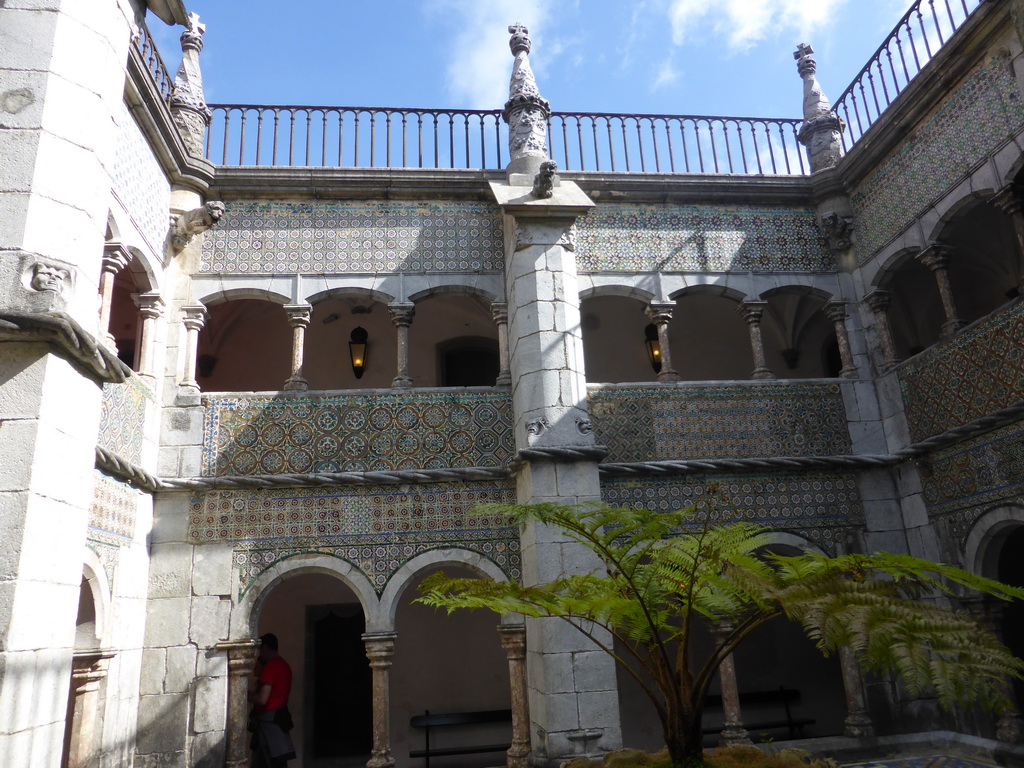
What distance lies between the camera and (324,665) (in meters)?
9.70

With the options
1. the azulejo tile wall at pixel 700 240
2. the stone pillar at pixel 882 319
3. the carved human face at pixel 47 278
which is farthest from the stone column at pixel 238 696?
the stone pillar at pixel 882 319

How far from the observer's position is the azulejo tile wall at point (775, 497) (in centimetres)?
761

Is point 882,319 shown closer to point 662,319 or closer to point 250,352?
point 662,319

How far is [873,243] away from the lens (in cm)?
848

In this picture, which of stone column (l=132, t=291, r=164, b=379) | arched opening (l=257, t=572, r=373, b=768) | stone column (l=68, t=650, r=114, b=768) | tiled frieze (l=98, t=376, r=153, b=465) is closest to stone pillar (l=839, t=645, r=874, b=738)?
arched opening (l=257, t=572, r=373, b=768)

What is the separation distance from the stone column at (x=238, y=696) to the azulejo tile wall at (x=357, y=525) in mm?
564

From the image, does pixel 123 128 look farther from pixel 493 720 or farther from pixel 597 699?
pixel 493 720

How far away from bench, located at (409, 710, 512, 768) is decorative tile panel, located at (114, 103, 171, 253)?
572 cm

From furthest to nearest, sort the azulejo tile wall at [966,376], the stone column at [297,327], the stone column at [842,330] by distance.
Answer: the stone column at [842,330] < the stone column at [297,327] < the azulejo tile wall at [966,376]

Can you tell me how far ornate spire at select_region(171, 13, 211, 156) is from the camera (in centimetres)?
807

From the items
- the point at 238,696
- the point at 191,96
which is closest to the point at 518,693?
the point at 238,696

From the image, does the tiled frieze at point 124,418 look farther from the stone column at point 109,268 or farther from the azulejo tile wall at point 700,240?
the azulejo tile wall at point 700,240

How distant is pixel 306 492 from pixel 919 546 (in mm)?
5815

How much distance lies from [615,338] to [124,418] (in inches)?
252
